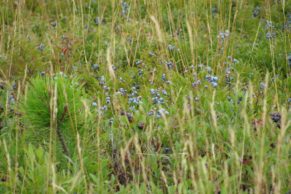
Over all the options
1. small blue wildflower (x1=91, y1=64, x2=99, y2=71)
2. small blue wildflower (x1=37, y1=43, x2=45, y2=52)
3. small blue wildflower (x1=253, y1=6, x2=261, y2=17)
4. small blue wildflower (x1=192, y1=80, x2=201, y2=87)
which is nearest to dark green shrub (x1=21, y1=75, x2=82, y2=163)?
small blue wildflower (x1=192, y1=80, x2=201, y2=87)

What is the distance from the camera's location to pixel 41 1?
618cm

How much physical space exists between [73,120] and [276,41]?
2.50 metres

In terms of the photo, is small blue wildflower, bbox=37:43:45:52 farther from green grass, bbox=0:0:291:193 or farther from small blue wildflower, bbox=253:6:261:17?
small blue wildflower, bbox=253:6:261:17

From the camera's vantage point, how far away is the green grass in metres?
2.67

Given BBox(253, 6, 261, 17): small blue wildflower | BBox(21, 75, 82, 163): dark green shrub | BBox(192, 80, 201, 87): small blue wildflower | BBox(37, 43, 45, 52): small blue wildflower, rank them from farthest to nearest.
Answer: BBox(253, 6, 261, 17): small blue wildflower
BBox(37, 43, 45, 52): small blue wildflower
BBox(192, 80, 201, 87): small blue wildflower
BBox(21, 75, 82, 163): dark green shrub

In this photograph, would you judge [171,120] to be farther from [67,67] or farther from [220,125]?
[67,67]

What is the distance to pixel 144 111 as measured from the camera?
3.59m

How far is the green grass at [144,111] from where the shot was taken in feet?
8.77

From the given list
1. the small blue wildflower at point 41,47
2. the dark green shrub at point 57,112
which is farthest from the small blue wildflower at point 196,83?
the small blue wildflower at point 41,47

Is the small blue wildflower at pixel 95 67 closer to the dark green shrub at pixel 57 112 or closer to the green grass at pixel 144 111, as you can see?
the green grass at pixel 144 111

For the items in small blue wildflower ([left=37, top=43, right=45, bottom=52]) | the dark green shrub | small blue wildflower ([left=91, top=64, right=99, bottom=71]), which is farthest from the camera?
small blue wildflower ([left=37, top=43, right=45, bottom=52])

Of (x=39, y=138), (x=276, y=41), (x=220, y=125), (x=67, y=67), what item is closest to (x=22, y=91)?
(x=67, y=67)

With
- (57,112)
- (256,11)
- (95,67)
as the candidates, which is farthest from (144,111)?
(256,11)

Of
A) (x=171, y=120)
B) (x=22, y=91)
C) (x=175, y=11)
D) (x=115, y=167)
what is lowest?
(x=115, y=167)
